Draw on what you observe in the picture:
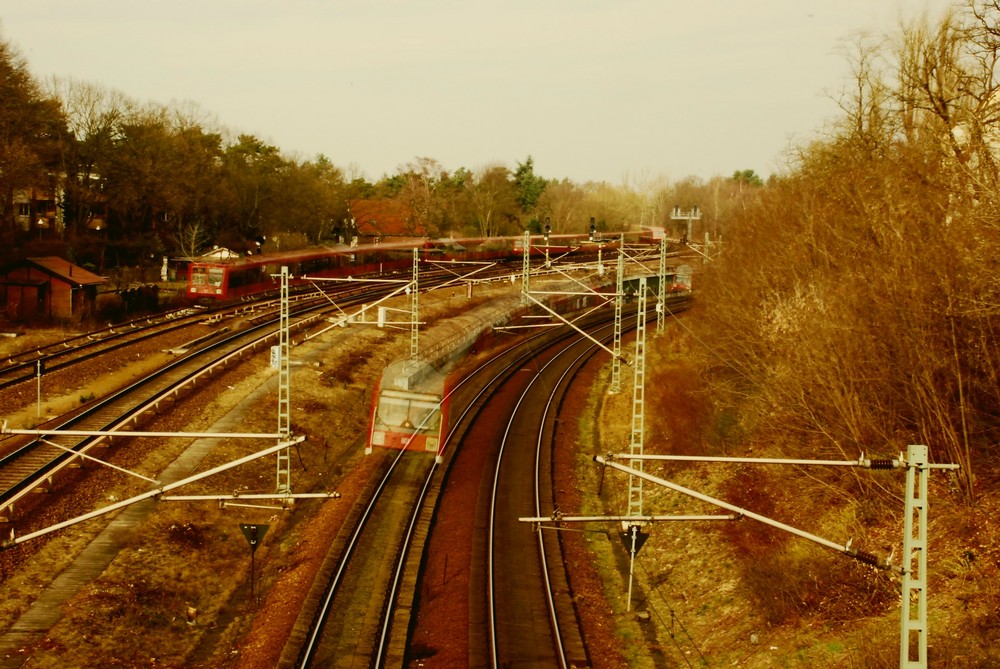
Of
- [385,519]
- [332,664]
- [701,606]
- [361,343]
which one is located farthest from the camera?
[361,343]

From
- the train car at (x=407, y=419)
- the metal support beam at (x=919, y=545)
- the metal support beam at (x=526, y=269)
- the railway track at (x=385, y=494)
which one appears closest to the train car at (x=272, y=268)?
the metal support beam at (x=526, y=269)

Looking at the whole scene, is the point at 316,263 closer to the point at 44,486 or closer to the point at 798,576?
the point at 44,486

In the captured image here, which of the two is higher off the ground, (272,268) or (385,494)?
(272,268)

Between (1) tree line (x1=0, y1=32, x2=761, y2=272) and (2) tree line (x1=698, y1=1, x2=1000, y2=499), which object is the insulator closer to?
(2) tree line (x1=698, y1=1, x2=1000, y2=499)

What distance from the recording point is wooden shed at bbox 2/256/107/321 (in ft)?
143

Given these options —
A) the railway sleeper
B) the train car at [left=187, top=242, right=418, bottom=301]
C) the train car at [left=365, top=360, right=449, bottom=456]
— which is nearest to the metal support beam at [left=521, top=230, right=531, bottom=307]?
the train car at [left=365, top=360, right=449, bottom=456]

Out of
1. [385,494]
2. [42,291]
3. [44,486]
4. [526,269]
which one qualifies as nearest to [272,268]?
[42,291]

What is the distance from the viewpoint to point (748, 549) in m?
20.2

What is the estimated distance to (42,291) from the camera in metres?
44.1

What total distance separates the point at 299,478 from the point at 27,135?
36.8 m

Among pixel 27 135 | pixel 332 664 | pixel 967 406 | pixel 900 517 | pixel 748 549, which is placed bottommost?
pixel 332 664

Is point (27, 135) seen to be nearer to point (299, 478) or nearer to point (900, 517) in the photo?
point (299, 478)

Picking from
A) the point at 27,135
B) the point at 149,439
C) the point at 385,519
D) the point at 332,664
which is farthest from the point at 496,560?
the point at 27,135

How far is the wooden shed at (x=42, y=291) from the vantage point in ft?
143
